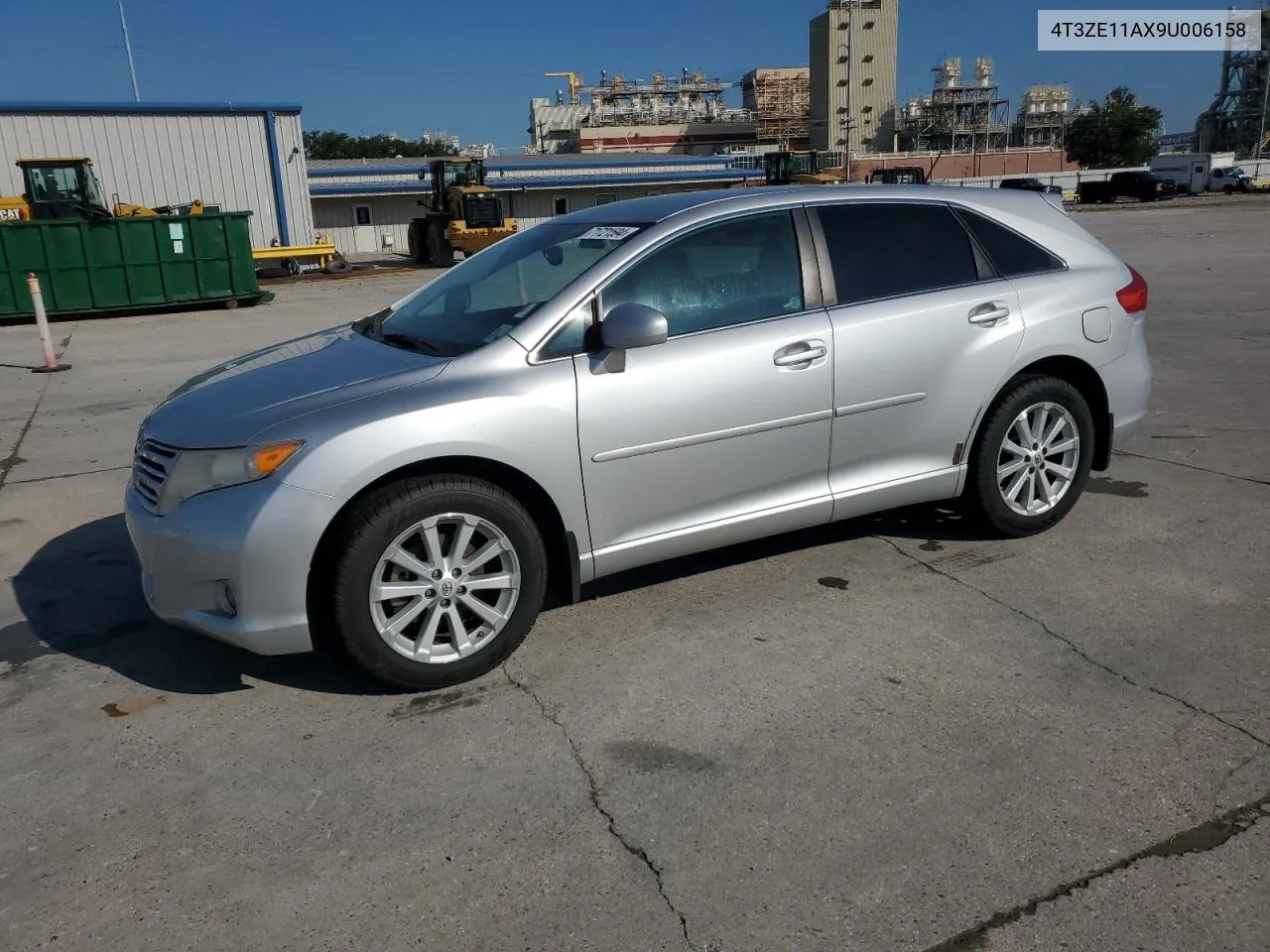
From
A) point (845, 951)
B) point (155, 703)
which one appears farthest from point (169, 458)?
point (845, 951)

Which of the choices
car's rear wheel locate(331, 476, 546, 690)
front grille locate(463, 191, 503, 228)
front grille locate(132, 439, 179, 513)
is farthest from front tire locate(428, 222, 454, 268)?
car's rear wheel locate(331, 476, 546, 690)

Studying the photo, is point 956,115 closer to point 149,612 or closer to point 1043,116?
point 1043,116

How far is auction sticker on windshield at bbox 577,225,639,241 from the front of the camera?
397cm

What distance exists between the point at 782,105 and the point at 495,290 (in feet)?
415

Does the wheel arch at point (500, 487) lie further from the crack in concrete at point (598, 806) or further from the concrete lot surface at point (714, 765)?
the crack in concrete at point (598, 806)

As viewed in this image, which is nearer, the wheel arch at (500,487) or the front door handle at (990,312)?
the wheel arch at (500,487)

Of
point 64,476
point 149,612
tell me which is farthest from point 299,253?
point 149,612

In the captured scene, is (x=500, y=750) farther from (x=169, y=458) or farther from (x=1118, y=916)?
(x=1118, y=916)

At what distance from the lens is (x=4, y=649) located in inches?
156

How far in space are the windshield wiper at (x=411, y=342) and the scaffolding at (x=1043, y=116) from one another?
12081 centimetres

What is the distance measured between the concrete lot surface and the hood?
3.15ft

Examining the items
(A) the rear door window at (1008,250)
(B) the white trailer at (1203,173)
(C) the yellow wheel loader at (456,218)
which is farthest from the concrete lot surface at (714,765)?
(B) the white trailer at (1203,173)

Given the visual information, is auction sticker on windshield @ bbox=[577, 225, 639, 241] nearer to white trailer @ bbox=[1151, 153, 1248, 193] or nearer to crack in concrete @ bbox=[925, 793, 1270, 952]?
crack in concrete @ bbox=[925, 793, 1270, 952]

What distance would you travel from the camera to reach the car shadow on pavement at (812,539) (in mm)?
4457
